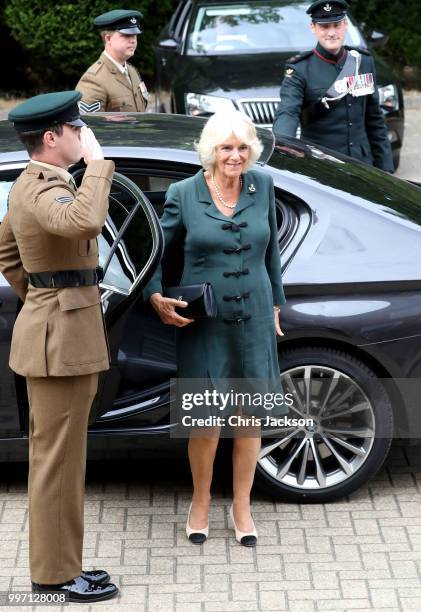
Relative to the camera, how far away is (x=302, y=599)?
4469mm

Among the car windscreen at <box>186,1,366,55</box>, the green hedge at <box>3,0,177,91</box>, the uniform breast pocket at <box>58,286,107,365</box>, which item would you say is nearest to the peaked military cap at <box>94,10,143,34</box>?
the car windscreen at <box>186,1,366,55</box>

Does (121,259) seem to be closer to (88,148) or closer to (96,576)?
(88,148)

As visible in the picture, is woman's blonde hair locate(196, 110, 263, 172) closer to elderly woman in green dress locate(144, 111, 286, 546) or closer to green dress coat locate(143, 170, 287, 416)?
elderly woman in green dress locate(144, 111, 286, 546)

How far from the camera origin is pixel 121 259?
496 cm

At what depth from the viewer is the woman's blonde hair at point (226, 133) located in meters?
4.49

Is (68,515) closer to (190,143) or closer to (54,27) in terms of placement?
(190,143)

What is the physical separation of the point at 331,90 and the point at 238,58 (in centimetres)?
367

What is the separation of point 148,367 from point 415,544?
1271 millimetres

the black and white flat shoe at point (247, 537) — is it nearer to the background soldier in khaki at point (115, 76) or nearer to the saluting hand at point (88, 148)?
the saluting hand at point (88, 148)

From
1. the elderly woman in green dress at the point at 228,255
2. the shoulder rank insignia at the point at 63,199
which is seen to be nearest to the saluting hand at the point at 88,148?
the shoulder rank insignia at the point at 63,199

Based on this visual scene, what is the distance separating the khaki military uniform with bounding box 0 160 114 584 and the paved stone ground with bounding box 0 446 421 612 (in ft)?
1.12

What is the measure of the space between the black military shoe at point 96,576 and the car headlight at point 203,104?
563 centimetres

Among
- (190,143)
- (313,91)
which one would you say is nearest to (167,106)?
(313,91)

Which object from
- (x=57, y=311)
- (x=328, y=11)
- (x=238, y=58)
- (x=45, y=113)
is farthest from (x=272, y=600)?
(x=238, y=58)
